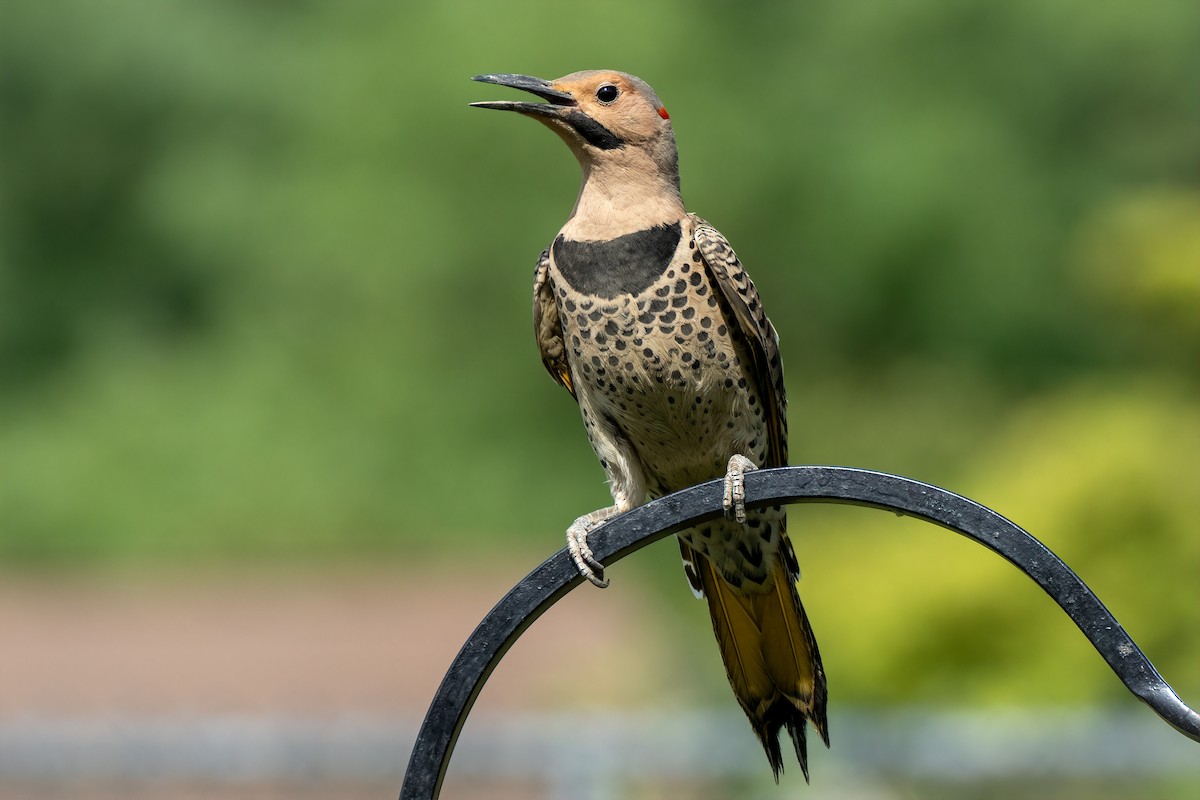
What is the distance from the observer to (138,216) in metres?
17.2

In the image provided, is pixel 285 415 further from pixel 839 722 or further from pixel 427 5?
pixel 839 722

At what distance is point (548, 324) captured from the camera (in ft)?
9.65

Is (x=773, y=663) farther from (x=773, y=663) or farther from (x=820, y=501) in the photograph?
(x=820, y=501)

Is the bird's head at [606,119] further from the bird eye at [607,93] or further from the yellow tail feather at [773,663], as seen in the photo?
the yellow tail feather at [773,663]

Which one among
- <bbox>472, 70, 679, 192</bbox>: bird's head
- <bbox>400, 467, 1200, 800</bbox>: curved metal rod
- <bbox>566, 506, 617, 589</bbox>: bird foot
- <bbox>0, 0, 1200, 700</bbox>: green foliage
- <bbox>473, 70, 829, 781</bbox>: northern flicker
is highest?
<bbox>0, 0, 1200, 700</bbox>: green foliage

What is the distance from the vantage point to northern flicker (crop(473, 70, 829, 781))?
2729 mm

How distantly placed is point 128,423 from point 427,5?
494 cm

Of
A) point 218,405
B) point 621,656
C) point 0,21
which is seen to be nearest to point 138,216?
point 0,21

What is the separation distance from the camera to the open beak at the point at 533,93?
2479 millimetres

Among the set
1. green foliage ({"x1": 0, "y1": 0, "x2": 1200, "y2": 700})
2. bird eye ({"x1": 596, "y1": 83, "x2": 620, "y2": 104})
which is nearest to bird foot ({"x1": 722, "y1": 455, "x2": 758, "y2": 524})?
bird eye ({"x1": 596, "y1": 83, "x2": 620, "y2": 104})

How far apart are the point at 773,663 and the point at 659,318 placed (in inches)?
25.1

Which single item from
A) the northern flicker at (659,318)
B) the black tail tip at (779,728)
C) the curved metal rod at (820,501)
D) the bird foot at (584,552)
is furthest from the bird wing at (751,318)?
the curved metal rod at (820,501)

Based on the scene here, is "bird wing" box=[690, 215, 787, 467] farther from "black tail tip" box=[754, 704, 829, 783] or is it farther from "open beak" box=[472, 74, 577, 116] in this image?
"black tail tip" box=[754, 704, 829, 783]

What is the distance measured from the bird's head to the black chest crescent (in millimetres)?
145
